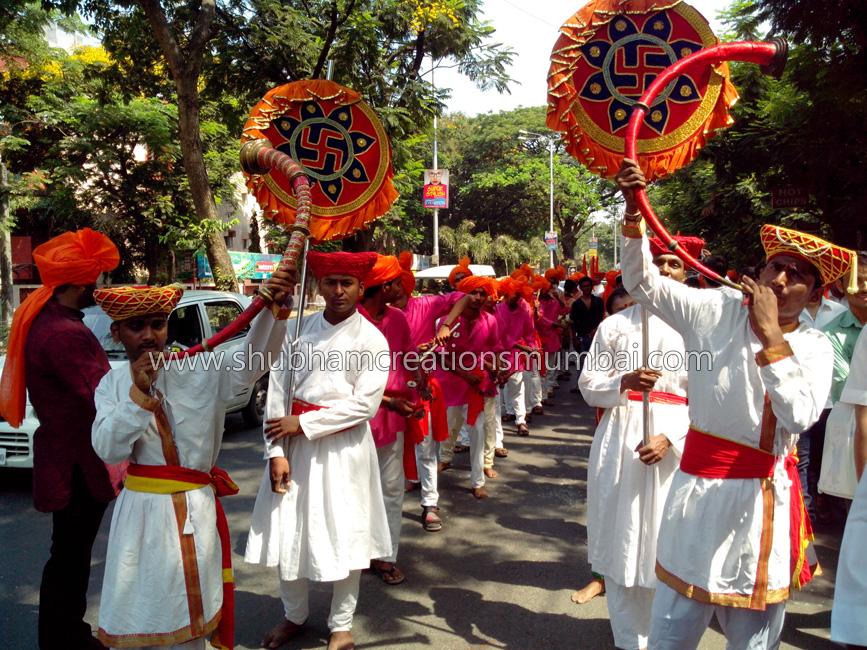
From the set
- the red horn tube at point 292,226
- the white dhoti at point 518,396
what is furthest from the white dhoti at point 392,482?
the white dhoti at point 518,396

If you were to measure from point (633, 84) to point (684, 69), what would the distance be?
406mm

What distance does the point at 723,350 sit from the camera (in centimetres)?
245

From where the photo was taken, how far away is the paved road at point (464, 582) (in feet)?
12.1

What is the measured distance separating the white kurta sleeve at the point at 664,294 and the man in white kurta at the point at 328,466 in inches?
59.5

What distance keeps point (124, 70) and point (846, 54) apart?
12.9 meters

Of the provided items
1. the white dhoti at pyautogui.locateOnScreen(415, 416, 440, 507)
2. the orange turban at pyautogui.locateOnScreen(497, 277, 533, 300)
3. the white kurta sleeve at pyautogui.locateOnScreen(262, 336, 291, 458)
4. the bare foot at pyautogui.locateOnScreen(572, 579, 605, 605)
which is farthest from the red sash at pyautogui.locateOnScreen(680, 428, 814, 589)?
the orange turban at pyautogui.locateOnScreen(497, 277, 533, 300)

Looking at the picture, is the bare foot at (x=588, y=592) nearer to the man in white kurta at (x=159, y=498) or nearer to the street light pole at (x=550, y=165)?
the man in white kurta at (x=159, y=498)

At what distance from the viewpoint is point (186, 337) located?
778cm

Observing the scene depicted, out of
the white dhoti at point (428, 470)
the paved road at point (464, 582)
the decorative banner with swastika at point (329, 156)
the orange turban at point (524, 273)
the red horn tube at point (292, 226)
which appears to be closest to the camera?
Answer: the red horn tube at point (292, 226)

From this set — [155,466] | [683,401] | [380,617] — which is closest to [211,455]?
[155,466]

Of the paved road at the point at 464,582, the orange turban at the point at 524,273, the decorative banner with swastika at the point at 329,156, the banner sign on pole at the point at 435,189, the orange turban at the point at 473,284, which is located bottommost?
the paved road at the point at 464,582

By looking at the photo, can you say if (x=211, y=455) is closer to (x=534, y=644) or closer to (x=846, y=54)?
(x=534, y=644)

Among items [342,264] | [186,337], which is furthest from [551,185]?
[342,264]

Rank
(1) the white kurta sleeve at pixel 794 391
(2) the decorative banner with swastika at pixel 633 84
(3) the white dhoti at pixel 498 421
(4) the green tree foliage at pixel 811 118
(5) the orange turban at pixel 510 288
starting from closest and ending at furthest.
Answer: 1. (1) the white kurta sleeve at pixel 794 391
2. (2) the decorative banner with swastika at pixel 633 84
3. (4) the green tree foliage at pixel 811 118
4. (3) the white dhoti at pixel 498 421
5. (5) the orange turban at pixel 510 288
